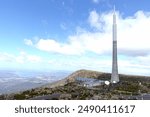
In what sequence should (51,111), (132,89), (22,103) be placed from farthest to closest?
(132,89)
(22,103)
(51,111)

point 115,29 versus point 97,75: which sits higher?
point 115,29

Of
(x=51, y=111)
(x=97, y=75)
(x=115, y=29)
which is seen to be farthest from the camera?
(x=97, y=75)

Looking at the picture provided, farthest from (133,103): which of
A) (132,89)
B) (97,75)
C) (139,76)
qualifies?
(97,75)

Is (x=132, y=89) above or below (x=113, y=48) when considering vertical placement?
below

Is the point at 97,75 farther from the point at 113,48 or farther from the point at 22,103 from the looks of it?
the point at 22,103

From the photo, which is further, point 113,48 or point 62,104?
point 113,48

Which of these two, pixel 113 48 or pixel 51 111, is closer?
pixel 51 111

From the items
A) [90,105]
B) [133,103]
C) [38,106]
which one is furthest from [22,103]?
[133,103]

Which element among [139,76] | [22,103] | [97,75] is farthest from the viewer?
[97,75]

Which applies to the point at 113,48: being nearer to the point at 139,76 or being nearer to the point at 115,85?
the point at 115,85
